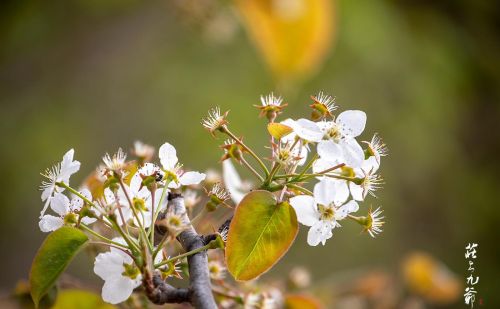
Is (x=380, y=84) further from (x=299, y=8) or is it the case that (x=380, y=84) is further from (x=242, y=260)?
(x=242, y=260)

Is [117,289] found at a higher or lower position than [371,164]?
lower

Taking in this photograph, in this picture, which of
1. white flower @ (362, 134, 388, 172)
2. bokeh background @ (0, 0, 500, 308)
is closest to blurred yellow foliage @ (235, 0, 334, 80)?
white flower @ (362, 134, 388, 172)

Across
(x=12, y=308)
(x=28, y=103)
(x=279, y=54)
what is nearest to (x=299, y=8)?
(x=279, y=54)

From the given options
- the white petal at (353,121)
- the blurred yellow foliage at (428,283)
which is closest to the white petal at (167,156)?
the white petal at (353,121)

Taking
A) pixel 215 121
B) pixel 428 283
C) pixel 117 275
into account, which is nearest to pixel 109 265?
pixel 117 275

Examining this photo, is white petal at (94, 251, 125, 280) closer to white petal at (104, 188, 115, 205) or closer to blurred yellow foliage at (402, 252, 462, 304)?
white petal at (104, 188, 115, 205)

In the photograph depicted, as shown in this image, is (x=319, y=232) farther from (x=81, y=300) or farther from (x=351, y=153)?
(x=81, y=300)
